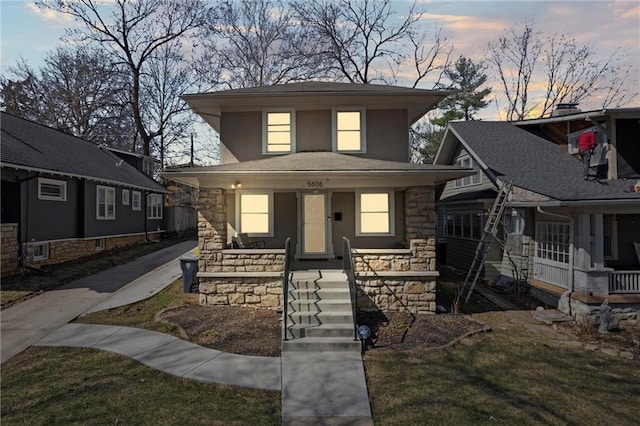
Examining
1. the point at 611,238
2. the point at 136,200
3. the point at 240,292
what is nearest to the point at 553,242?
the point at 611,238

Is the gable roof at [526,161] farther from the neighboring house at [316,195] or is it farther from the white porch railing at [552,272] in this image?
the neighboring house at [316,195]

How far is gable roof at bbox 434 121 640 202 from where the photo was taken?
10.4 meters

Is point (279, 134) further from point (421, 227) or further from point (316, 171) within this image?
point (421, 227)

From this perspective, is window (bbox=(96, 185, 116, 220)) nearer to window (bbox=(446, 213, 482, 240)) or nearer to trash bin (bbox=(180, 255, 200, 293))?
trash bin (bbox=(180, 255, 200, 293))

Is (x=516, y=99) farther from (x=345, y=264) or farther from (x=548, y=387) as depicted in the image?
(x=548, y=387)

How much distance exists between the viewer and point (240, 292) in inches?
362

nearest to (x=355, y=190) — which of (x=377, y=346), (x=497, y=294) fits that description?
(x=377, y=346)

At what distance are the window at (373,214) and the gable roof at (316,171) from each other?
3.79 ft

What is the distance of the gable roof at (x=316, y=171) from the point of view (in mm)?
8633

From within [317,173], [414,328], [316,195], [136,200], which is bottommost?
[414,328]

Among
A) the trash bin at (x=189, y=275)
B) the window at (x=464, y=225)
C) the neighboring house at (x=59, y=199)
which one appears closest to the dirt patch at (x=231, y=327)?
the trash bin at (x=189, y=275)

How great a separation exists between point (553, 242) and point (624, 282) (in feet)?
6.76

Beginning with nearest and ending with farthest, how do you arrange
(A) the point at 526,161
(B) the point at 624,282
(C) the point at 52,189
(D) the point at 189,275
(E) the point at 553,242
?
1. (B) the point at 624,282
2. (D) the point at 189,275
3. (E) the point at 553,242
4. (A) the point at 526,161
5. (C) the point at 52,189

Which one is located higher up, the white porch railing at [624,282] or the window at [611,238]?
the window at [611,238]
